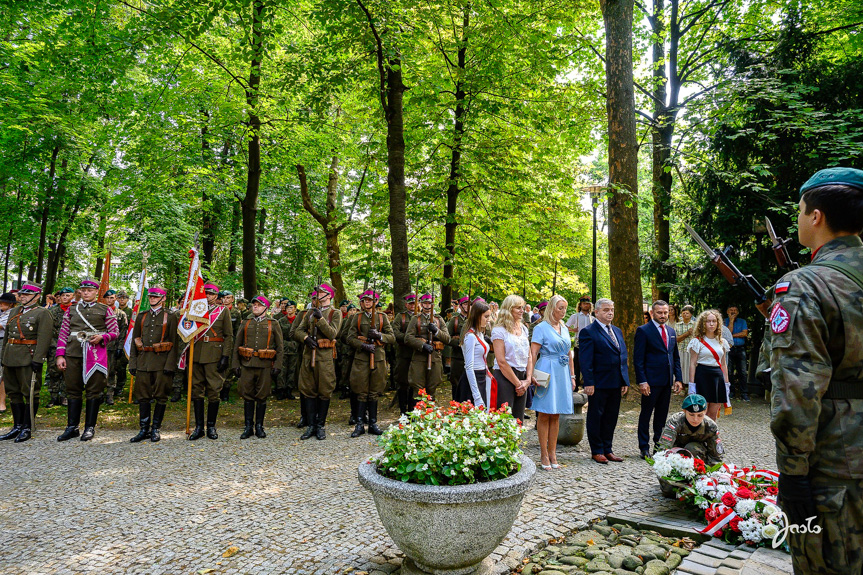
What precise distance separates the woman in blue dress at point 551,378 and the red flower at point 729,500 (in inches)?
88.7

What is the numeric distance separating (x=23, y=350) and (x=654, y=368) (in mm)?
9687

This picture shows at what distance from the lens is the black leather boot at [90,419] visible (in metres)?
8.06

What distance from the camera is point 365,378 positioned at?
28.2ft

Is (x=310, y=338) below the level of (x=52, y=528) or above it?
above

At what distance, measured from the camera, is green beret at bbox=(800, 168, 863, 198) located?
224 cm

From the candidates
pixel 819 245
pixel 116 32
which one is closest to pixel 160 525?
pixel 819 245

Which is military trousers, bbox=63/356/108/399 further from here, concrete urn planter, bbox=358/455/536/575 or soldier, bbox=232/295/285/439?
concrete urn planter, bbox=358/455/536/575

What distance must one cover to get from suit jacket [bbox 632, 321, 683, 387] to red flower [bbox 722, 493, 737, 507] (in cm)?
281

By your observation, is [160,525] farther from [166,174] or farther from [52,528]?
[166,174]

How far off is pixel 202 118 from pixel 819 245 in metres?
15.3

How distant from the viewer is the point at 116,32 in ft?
32.6

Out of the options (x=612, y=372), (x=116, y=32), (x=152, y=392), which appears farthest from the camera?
(x=116, y=32)

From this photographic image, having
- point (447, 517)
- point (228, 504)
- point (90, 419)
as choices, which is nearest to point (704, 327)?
point (447, 517)

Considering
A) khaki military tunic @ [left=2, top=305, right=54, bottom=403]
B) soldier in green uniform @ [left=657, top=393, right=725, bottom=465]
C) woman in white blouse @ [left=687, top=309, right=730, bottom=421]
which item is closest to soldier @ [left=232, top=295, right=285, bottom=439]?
khaki military tunic @ [left=2, top=305, right=54, bottom=403]
